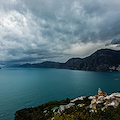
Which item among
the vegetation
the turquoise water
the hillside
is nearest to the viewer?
the vegetation

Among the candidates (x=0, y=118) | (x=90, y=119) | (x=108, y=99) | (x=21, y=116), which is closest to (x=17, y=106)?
(x=0, y=118)

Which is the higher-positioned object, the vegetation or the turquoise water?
the vegetation

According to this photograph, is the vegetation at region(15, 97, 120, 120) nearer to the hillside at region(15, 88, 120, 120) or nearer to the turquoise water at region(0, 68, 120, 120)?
the hillside at region(15, 88, 120, 120)

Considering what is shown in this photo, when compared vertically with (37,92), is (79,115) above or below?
above

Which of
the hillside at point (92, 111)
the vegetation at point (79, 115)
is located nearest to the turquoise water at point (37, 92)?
the vegetation at point (79, 115)

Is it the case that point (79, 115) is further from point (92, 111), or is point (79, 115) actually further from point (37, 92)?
point (37, 92)

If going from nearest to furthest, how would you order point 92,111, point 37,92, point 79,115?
1. point 79,115
2. point 92,111
3. point 37,92

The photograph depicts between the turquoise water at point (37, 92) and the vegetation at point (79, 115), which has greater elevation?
the vegetation at point (79, 115)

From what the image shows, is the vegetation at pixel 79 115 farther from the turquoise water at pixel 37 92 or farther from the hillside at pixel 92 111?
the turquoise water at pixel 37 92

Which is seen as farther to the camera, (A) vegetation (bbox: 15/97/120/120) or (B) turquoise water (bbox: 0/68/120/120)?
(B) turquoise water (bbox: 0/68/120/120)

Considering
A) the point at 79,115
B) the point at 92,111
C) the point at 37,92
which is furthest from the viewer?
the point at 37,92

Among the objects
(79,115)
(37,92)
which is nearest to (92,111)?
(79,115)

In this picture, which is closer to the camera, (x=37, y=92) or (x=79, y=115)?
(x=79, y=115)

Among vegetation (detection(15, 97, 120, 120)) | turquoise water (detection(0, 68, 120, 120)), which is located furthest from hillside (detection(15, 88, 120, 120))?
turquoise water (detection(0, 68, 120, 120))
